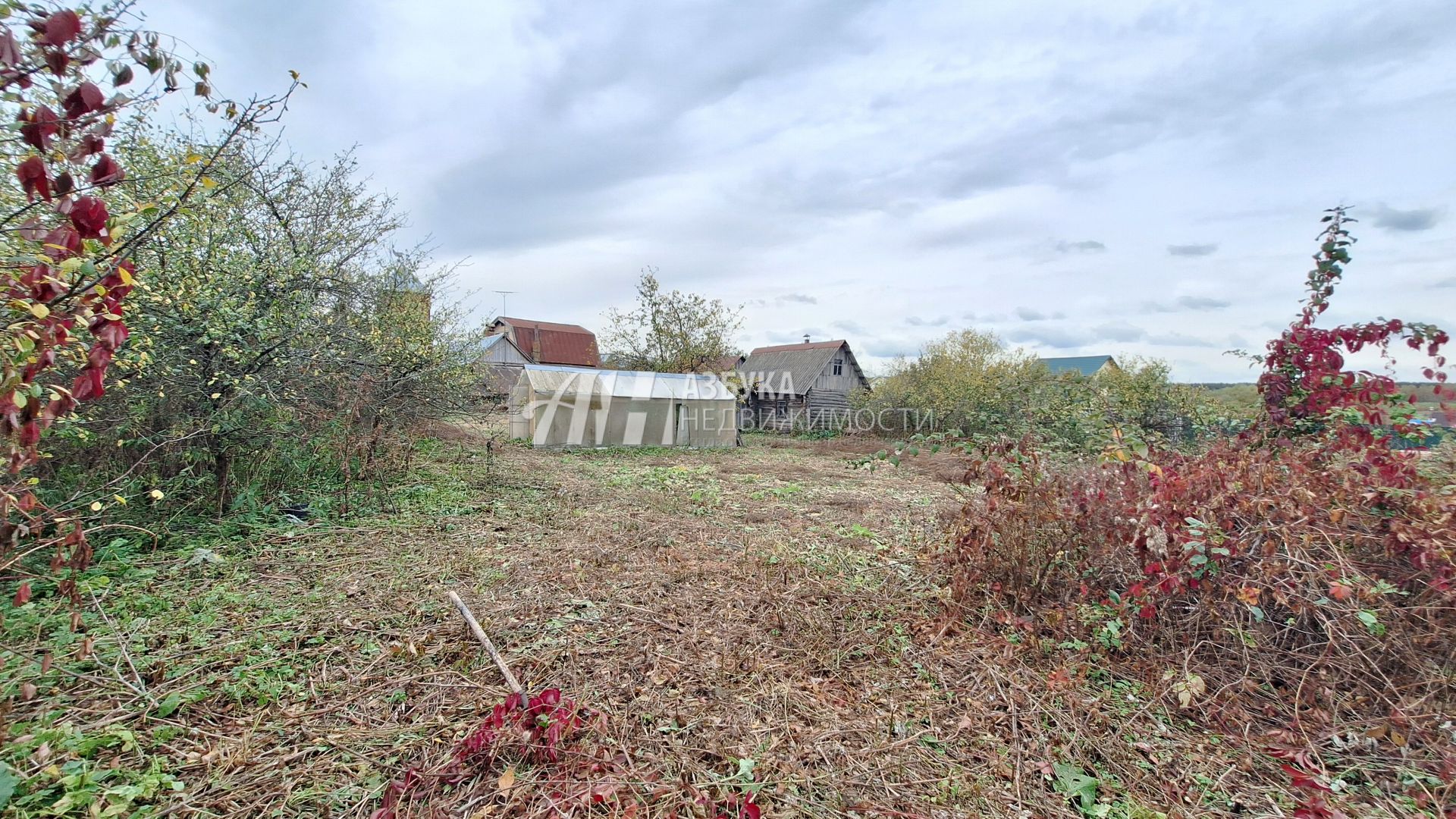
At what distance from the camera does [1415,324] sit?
11.9 ft

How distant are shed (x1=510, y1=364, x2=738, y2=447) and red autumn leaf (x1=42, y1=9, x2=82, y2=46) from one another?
40.3 feet

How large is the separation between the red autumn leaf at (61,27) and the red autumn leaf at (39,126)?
184mm

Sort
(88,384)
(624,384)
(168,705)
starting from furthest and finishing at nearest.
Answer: (624,384)
(168,705)
(88,384)

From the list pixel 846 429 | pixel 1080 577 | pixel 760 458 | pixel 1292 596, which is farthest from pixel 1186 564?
pixel 846 429

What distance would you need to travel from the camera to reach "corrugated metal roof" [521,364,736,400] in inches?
551

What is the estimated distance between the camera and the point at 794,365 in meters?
24.3

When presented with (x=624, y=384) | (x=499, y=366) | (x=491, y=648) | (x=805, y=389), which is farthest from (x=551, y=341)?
(x=491, y=648)

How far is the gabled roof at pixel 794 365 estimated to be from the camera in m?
22.5

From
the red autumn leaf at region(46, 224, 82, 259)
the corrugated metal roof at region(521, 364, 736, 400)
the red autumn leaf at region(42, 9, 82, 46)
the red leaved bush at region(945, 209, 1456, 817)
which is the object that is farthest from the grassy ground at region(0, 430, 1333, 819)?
the corrugated metal roof at region(521, 364, 736, 400)

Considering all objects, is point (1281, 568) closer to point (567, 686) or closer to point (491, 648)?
point (567, 686)

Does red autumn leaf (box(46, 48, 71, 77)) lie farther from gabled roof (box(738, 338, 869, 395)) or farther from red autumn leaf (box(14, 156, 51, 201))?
gabled roof (box(738, 338, 869, 395))

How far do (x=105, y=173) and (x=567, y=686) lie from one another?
262 centimetres

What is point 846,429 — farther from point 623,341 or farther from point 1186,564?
point 1186,564

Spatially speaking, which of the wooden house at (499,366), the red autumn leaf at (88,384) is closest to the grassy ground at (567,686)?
the red autumn leaf at (88,384)
